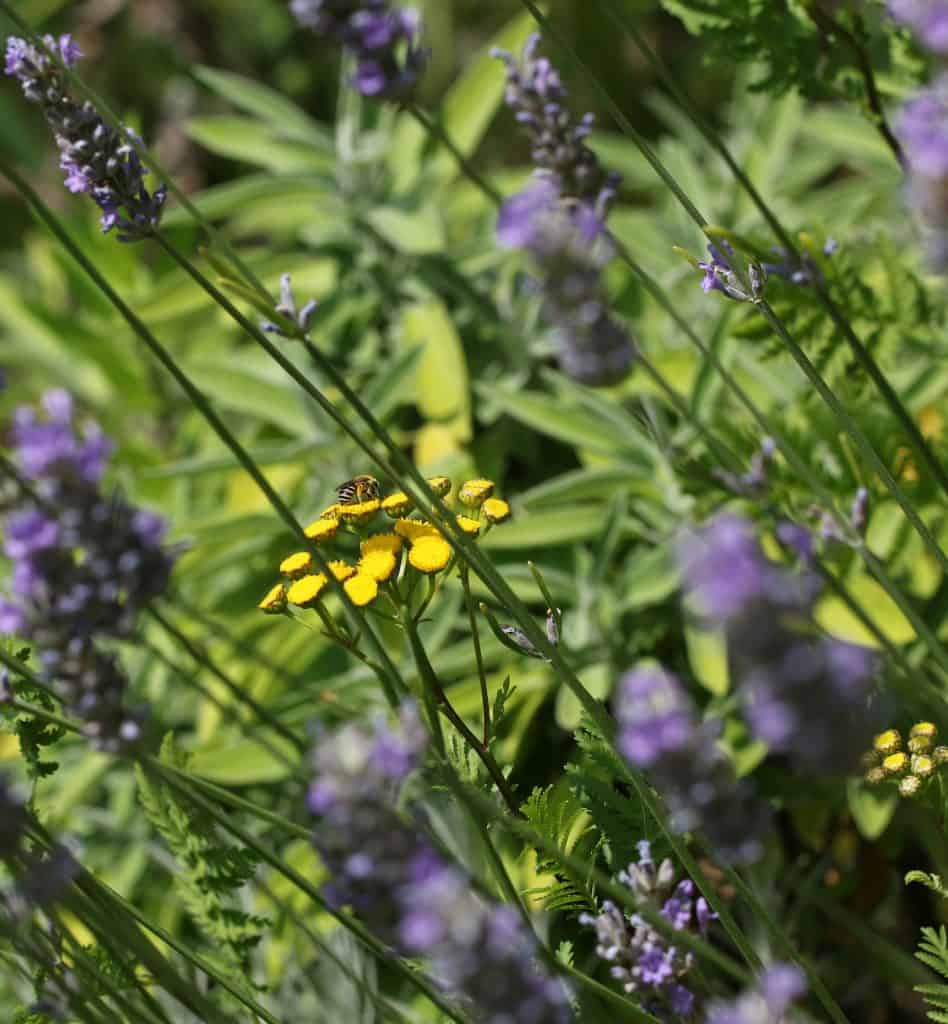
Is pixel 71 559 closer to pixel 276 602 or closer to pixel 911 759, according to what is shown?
pixel 276 602

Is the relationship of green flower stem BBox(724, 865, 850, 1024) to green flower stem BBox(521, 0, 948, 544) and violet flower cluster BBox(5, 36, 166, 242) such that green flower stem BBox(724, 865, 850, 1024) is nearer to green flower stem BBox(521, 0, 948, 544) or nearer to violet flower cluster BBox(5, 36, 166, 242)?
green flower stem BBox(521, 0, 948, 544)

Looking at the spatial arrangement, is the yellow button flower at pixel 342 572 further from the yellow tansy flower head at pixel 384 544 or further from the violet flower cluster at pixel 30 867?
the violet flower cluster at pixel 30 867

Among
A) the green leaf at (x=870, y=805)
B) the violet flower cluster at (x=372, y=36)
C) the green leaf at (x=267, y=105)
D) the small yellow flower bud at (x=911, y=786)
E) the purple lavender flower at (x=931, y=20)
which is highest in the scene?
the green leaf at (x=267, y=105)

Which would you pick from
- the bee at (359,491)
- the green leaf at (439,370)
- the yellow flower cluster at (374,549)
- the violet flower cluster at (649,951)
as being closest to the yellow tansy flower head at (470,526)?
the yellow flower cluster at (374,549)

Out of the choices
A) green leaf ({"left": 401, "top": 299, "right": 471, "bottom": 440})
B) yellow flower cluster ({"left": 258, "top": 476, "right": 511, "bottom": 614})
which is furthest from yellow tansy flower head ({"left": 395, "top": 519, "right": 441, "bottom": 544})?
green leaf ({"left": 401, "top": 299, "right": 471, "bottom": 440})

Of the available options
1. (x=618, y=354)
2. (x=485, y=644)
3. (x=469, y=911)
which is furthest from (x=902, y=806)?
(x=469, y=911)

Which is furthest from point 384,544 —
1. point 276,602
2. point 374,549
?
point 276,602
